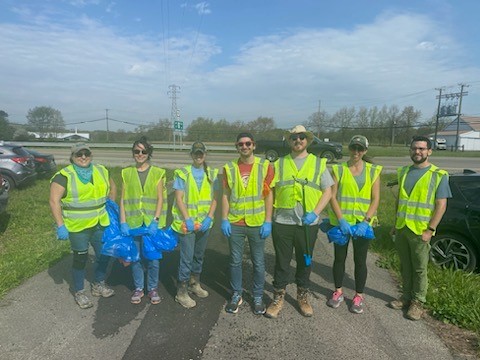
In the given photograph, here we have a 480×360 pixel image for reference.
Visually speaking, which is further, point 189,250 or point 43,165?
point 43,165

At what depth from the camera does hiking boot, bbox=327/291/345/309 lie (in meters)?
3.75

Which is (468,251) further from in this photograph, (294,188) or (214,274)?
(214,274)

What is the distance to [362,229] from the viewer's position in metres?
3.52

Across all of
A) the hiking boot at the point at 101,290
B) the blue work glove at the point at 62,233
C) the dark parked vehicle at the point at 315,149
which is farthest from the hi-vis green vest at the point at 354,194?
the dark parked vehicle at the point at 315,149

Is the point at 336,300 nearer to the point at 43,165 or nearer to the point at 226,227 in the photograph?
the point at 226,227

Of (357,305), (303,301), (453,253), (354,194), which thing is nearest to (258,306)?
(303,301)

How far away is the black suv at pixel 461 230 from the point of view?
4.39m

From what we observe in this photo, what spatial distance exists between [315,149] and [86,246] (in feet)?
65.6

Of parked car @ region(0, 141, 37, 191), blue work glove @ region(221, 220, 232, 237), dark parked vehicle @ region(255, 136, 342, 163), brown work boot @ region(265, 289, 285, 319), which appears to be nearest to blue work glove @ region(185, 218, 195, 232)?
blue work glove @ region(221, 220, 232, 237)

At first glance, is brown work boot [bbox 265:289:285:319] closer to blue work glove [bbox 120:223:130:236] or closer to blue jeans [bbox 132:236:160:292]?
blue jeans [bbox 132:236:160:292]

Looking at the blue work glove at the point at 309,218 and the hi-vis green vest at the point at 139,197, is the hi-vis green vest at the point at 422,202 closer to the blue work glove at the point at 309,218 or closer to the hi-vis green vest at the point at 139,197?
the blue work glove at the point at 309,218

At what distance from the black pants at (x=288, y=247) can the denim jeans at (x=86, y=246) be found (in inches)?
75.9

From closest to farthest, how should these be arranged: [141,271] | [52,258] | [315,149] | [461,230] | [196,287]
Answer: [141,271] → [196,287] → [461,230] → [52,258] → [315,149]

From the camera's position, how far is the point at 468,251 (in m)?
4.46
